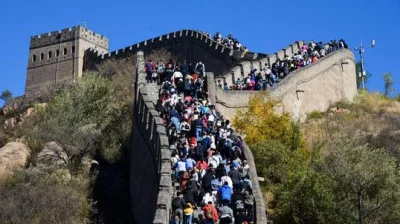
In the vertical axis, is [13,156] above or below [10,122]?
below

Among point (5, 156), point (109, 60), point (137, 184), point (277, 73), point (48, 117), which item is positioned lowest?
point (137, 184)

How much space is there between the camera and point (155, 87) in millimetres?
28094

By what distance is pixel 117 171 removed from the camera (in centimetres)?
3209

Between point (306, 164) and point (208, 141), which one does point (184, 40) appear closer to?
point (306, 164)

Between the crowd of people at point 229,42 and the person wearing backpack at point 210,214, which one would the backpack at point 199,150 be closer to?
the person wearing backpack at point 210,214

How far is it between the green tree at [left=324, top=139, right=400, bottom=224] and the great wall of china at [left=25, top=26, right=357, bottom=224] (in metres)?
4.12

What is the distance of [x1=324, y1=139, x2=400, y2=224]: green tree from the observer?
891 inches

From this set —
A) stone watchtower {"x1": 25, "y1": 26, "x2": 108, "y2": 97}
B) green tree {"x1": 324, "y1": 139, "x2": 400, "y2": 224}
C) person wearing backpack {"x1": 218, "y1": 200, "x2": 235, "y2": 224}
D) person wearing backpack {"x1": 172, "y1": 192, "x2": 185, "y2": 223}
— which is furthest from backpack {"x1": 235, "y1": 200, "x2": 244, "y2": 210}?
stone watchtower {"x1": 25, "y1": 26, "x2": 108, "y2": 97}

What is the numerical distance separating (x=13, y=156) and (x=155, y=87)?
34.0ft

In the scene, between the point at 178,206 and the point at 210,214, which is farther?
the point at 178,206

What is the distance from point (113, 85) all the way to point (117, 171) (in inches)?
415

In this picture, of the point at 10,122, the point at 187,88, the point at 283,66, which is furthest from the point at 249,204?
the point at 10,122

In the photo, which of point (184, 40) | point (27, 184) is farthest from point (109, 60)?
point (27, 184)

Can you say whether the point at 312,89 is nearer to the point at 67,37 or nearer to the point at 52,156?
the point at 52,156
